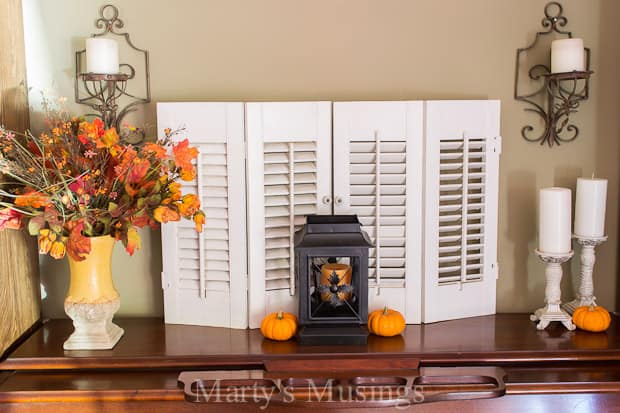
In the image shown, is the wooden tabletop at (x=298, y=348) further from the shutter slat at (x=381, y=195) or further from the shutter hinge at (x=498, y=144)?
the shutter hinge at (x=498, y=144)

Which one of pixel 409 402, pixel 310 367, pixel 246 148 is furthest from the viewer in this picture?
pixel 246 148

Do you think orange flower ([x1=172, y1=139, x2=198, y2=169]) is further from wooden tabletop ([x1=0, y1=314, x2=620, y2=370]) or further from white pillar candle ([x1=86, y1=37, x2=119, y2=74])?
wooden tabletop ([x1=0, y1=314, x2=620, y2=370])

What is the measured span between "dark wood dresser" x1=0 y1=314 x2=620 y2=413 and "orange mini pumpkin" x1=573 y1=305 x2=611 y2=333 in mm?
29

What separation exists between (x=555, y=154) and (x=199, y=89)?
1.21 metres

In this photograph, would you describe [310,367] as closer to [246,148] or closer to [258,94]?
[246,148]

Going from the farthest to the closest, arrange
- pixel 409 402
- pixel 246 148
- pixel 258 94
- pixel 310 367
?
pixel 258 94 < pixel 246 148 < pixel 310 367 < pixel 409 402

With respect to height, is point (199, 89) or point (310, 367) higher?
point (199, 89)

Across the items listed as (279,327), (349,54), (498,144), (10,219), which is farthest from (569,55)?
(10,219)

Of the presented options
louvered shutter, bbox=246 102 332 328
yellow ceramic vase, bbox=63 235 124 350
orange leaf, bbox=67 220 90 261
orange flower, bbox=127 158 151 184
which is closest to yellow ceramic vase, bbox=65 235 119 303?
yellow ceramic vase, bbox=63 235 124 350

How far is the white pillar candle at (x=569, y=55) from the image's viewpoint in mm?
2209

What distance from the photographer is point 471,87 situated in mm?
2346

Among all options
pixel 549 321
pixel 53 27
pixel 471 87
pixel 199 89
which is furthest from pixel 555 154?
pixel 53 27

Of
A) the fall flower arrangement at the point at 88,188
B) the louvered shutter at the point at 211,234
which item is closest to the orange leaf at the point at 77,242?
the fall flower arrangement at the point at 88,188

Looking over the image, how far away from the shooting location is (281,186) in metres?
2.23
